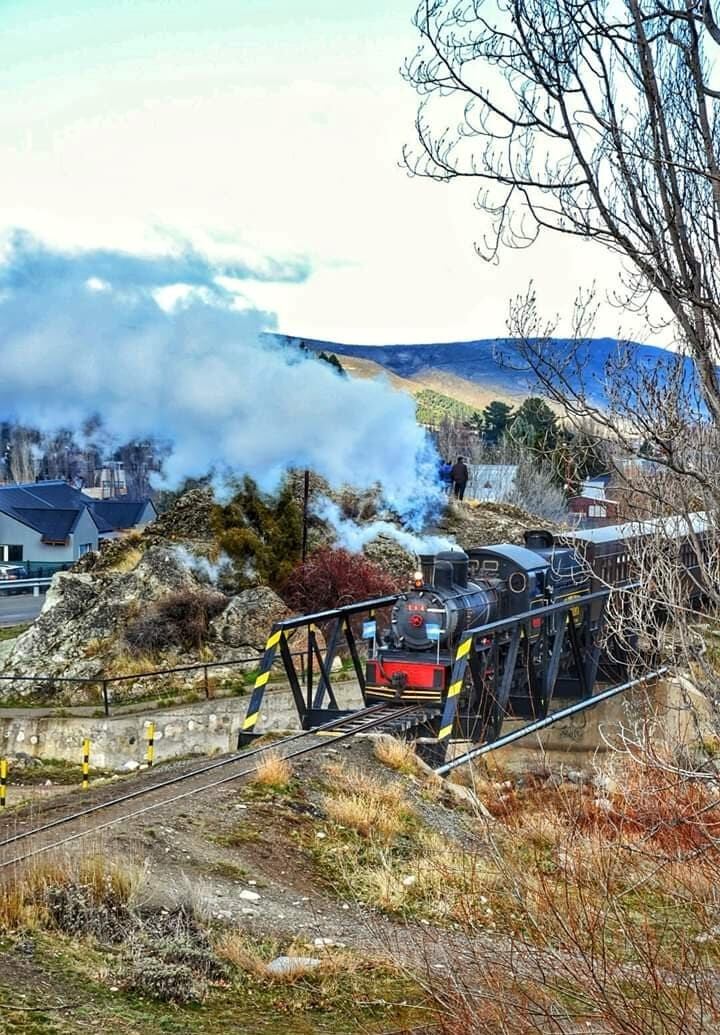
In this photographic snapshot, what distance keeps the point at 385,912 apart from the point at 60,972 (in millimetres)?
3167

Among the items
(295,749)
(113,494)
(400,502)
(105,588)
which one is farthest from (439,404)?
(295,749)

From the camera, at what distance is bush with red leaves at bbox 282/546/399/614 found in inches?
1117

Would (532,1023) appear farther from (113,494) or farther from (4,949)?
(113,494)

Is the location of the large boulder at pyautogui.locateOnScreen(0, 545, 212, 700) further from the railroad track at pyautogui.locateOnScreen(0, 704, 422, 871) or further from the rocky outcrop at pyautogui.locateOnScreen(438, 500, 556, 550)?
the railroad track at pyautogui.locateOnScreen(0, 704, 422, 871)

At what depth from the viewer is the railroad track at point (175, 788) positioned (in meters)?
Result: 11.0

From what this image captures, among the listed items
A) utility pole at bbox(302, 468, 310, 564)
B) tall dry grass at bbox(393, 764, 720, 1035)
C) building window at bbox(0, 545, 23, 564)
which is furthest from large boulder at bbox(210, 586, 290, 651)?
building window at bbox(0, 545, 23, 564)

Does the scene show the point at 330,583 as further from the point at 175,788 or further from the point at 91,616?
the point at 175,788

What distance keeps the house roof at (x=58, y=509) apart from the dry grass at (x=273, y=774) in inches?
1636

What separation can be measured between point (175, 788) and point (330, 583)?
51.0ft

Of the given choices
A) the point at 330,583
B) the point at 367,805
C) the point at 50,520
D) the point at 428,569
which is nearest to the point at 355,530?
the point at 330,583

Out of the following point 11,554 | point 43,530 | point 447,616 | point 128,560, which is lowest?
point 11,554

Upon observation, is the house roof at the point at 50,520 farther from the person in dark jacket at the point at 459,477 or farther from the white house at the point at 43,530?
the person in dark jacket at the point at 459,477

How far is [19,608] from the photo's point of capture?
4300 centimetres

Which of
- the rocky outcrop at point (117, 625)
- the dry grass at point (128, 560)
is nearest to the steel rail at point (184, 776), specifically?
the rocky outcrop at point (117, 625)
